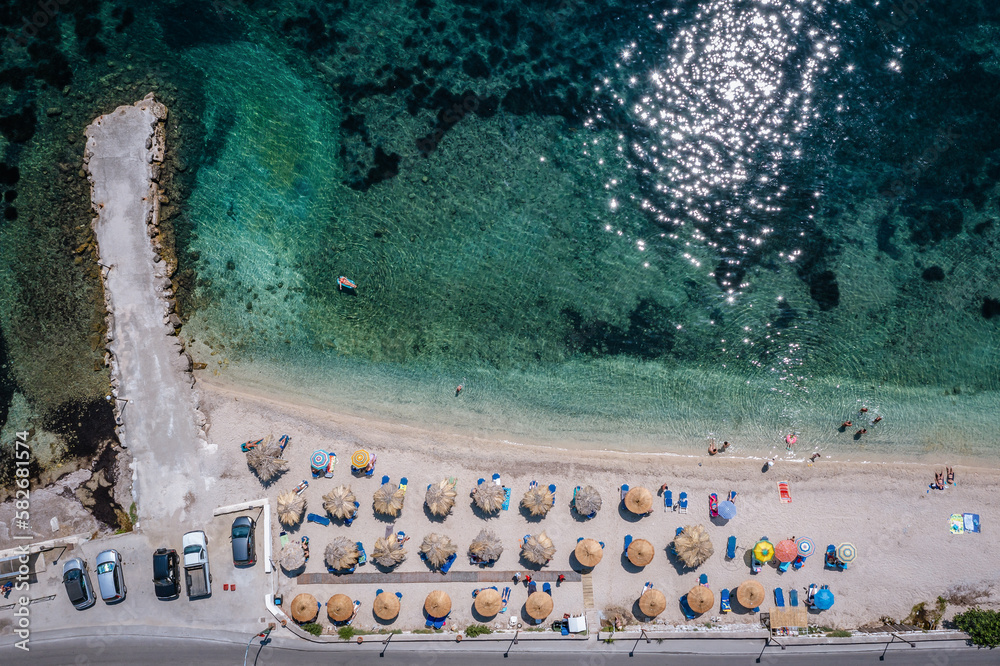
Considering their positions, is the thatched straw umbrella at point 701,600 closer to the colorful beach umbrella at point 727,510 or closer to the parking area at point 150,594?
the colorful beach umbrella at point 727,510

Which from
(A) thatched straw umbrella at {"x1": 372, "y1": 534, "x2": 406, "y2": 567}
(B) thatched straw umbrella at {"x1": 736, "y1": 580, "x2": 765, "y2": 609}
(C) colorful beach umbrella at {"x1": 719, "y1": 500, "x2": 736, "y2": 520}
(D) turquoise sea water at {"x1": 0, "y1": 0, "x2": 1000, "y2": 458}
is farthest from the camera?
(D) turquoise sea water at {"x1": 0, "y1": 0, "x2": 1000, "y2": 458}

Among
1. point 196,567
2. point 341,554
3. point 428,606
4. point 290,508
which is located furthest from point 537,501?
point 196,567

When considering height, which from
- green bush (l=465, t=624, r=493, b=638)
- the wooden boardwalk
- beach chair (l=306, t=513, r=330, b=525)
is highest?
beach chair (l=306, t=513, r=330, b=525)

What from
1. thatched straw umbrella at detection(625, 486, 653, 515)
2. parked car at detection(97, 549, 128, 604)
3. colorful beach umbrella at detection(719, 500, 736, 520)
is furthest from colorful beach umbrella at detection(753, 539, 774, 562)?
parked car at detection(97, 549, 128, 604)

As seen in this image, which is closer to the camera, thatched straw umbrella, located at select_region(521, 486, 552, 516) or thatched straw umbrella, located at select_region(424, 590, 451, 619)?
thatched straw umbrella, located at select_region(424, 590, 451, 619)

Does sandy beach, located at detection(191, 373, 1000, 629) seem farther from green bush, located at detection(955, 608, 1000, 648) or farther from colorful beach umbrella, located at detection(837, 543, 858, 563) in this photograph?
green bush, located at detection(955, 608, 1000, 648)

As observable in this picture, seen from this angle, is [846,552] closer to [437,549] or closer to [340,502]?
[437,549]
